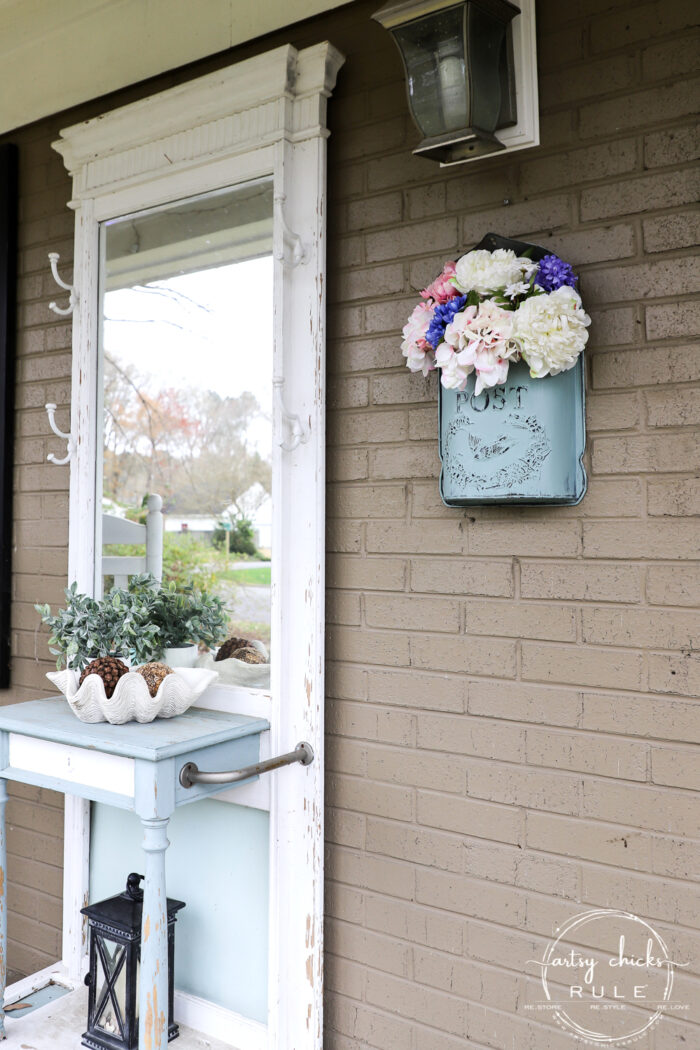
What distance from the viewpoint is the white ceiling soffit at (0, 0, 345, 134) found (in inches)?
83.9

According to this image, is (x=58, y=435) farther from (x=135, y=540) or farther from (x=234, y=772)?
(x=234, y=772)

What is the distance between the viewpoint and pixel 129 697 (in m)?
1.87

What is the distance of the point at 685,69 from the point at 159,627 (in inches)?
65.9

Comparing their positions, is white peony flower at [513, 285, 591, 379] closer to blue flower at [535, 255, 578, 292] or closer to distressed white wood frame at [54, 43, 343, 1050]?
blue flower at [535, 255, 578, 292]

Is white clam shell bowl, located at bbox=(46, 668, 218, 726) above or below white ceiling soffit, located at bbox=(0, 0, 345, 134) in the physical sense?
below

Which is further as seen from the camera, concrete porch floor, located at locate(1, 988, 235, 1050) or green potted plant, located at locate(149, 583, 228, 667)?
green potted plant, located at locate(149, 583, 228, 667)

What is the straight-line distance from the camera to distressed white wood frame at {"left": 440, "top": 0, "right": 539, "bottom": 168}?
1632mm

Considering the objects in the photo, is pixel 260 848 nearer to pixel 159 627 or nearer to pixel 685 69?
pixel 159 627

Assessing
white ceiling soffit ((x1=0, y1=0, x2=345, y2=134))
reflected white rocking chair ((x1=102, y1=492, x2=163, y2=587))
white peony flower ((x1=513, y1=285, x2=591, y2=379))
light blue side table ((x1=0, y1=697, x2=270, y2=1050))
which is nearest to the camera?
white peony flower ((x1=513, y1=285, x2=591, y2=379))

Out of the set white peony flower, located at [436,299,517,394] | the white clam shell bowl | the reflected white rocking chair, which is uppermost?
white peony flower, located at [436,299,517,394]

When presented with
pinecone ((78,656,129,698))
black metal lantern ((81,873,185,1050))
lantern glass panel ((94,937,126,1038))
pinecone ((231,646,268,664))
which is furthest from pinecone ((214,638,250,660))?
lantern glass panel ((94,937,126,1038))

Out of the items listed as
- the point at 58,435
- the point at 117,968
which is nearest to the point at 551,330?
the point at 58,435

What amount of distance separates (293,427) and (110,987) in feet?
4.55

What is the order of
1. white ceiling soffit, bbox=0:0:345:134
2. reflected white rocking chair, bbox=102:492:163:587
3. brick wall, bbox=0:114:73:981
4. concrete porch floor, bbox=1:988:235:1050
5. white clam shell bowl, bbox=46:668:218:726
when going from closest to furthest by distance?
white clam shell bowl, bbox=46:668:218:726 < concrete porch floor, bbox=1:988:235:1050 < white ceiling soffit, bbox=0:0:345:134 < reflected white rocking chair, bbox=102:492:163:587 < brick wall, bbox=0:114:73:981
